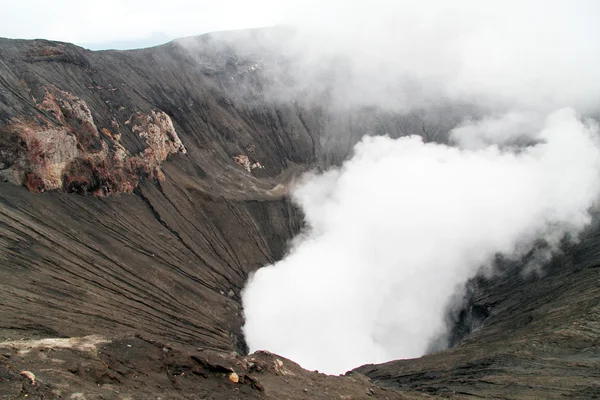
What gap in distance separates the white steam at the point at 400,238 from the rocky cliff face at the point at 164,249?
19.4ft

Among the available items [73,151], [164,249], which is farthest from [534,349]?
[73,151]

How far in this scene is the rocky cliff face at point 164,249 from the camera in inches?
923

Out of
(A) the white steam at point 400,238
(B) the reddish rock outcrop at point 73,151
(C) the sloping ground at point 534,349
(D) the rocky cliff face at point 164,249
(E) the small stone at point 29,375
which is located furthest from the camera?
(A) the white steam at point 400,238

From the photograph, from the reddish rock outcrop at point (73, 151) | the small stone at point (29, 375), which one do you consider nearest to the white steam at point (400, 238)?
the reddish rock outcrop at point (73, 151)

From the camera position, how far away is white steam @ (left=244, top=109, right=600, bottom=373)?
204ft

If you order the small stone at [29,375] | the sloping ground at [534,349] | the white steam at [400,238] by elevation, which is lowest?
the small stone at [29,375]

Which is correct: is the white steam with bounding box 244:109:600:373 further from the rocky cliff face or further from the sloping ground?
the sloping ground

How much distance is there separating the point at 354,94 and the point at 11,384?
10858 centimetres

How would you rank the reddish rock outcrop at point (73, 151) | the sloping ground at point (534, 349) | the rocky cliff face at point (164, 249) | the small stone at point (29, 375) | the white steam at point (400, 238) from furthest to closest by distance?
the white steam at point (400, 238) < the reddish rock outcrop at point (73, 151) < the sloping ground at point (534, 349) < the rocky cliff face at point (164, 249) < the small stone at point (29, 375)

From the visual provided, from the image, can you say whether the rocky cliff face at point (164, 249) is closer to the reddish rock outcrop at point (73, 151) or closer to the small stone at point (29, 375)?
the small stone at point (29, 375)

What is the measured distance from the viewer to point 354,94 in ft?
380

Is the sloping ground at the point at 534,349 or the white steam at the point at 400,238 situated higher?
the white steam at the point at 400,238

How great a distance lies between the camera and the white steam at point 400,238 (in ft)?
204

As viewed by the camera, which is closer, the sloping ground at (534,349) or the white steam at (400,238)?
the sloping ground at (534,349)
